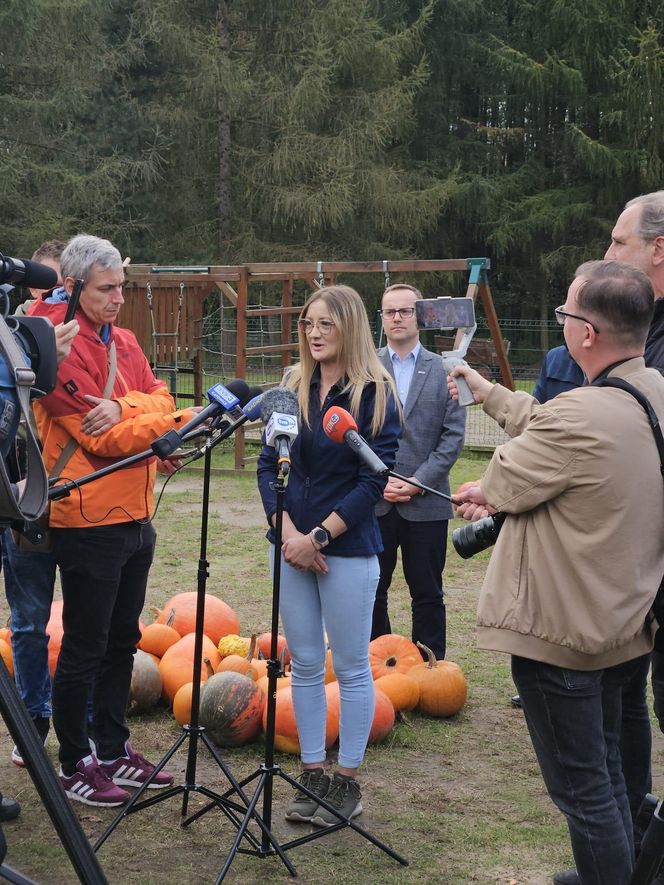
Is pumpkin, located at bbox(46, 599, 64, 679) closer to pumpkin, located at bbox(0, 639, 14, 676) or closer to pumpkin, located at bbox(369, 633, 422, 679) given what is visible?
pumpkin, located at bbox(0, 639, 14, 676)

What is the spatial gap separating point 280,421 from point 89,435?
2.88ft

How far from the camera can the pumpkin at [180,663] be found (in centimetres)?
517

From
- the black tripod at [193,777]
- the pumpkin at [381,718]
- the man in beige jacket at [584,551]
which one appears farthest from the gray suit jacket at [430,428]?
the man in beige jacket at [584,551]

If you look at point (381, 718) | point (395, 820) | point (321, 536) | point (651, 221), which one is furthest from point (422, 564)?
point (651, 221)

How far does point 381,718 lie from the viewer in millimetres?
4891

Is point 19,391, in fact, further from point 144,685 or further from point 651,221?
point 144,685

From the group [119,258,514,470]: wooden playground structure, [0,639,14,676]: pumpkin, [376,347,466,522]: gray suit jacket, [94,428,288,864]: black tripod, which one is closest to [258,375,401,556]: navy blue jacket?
[94,428,288,864]: black tripod

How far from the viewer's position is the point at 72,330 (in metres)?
3.68

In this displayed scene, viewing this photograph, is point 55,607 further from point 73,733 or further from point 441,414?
point 441,414

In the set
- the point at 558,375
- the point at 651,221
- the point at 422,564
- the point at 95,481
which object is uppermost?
the point at 651,221

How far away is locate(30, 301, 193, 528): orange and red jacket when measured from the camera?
3977mm

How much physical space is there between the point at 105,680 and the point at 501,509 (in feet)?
7.21

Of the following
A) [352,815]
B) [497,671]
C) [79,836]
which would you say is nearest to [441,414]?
[497,671]

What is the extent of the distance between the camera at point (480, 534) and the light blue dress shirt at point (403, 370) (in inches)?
108
